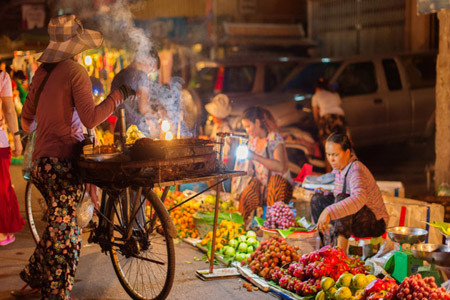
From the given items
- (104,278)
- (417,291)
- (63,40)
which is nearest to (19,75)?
(104,278)

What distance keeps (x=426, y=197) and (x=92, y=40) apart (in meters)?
4.32

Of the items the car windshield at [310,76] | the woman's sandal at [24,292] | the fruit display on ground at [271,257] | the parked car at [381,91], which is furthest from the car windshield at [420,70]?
the woman's sandal at [24,292]

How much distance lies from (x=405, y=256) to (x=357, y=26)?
15382 millimetres

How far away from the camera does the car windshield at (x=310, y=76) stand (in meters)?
10.7

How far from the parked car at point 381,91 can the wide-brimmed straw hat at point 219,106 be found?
2.23 meters

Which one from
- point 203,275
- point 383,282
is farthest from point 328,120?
point 383,282

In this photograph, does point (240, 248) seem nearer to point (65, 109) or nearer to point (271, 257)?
point (271, 257)

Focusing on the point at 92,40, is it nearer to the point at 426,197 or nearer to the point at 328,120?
the point at 426,197

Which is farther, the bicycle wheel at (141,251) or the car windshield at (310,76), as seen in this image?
the car windshield at (310,76)

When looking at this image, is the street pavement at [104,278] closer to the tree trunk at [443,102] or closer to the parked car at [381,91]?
the tree trunk at [443,102]

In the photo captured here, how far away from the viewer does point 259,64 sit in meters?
10.7

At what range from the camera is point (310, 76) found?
10992mm

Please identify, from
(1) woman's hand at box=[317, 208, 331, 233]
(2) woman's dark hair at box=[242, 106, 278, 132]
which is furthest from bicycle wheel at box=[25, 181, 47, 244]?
(1) woman's hand at box=[317, 208, 331, 233]

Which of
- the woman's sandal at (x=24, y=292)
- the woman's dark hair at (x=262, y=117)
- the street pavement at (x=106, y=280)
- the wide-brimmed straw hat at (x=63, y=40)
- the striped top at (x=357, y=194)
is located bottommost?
the street pavement at (x=106, y=280)
